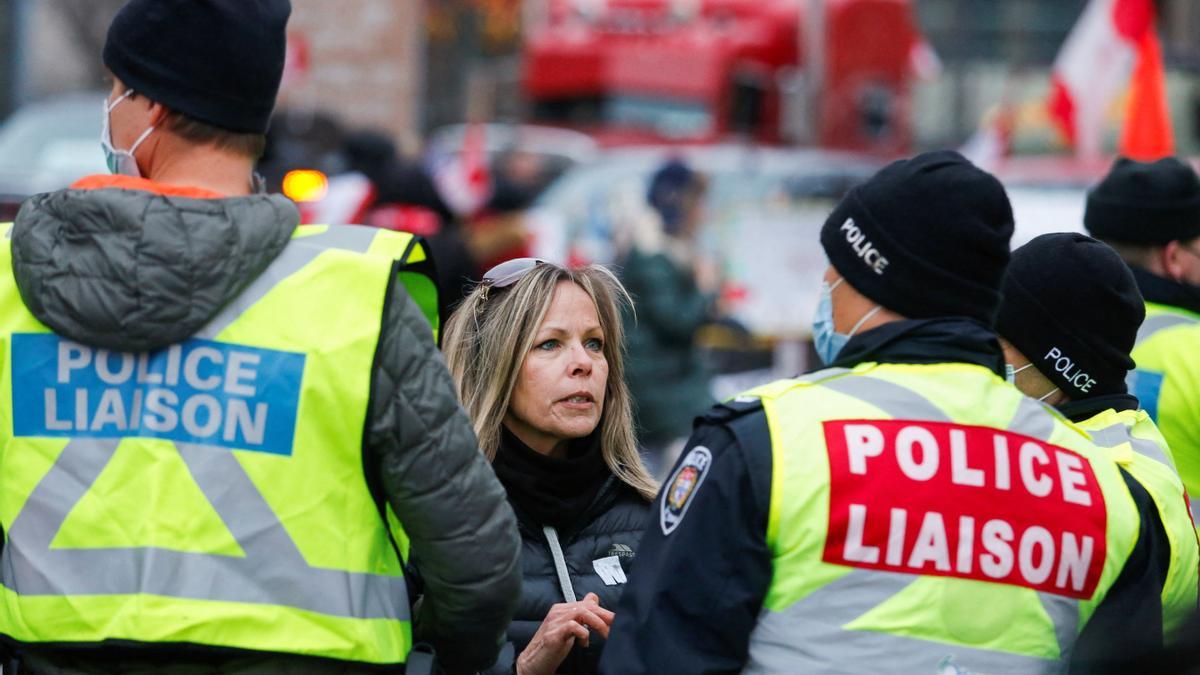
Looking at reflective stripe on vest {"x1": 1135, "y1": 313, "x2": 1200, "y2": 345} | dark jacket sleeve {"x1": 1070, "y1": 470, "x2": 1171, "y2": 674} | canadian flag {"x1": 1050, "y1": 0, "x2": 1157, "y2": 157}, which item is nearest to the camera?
dark jacket sleeve {"x1": 1070, "y1": 470, "x2": 1171, "y2": 674}

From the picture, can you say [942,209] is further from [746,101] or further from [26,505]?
[746,101]

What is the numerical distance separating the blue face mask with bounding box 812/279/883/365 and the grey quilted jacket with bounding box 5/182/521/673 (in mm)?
717

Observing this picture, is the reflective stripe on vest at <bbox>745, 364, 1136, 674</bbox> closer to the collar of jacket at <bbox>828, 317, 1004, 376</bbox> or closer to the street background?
the collar of jacket at <bbox>828, 317, 1004, 376</bbox>

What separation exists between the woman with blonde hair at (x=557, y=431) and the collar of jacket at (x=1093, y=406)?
988 mm

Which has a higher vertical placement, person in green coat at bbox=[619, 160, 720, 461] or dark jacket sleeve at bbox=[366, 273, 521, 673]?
→ dark jacket sleeve at bbox=[366, 273, 521, 673]

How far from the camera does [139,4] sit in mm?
3311

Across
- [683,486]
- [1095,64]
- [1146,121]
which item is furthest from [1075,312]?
[1095,64]

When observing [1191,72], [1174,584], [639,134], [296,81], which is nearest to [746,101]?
[639,134]

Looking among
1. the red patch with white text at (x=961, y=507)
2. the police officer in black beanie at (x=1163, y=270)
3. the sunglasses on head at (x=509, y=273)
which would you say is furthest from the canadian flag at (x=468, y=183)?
the red patch with white text at (x=961, y=507)

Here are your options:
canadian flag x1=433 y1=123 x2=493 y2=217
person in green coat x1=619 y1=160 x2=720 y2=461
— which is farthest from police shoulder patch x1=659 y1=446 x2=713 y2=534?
canadian flag x1=433 y1=123 x2=493 y2=217

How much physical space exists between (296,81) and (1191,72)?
10553mm

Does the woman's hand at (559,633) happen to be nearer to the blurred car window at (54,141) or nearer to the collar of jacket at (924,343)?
the collar of jacket at (924,343)

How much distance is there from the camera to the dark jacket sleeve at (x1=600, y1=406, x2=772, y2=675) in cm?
321

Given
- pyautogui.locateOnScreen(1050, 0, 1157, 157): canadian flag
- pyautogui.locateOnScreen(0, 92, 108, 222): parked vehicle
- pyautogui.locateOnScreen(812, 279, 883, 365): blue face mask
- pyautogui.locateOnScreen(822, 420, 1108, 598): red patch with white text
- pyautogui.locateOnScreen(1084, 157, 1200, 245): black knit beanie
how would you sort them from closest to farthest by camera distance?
1. pyautogui.locateOnScreen(822, 420, 1108, 598): red patch with white text
2. pyautogui.locateOnScreen(812, 279, 883, 365): blue face mask
3. pyautogui.locateOnScreen(1084, 157, 1200, 245): black knit beanie
4. pyautogui.locateOnScreen(1050, 0, 1157, 157): canadian flag
5. pyautogui.locateOnScreen(0, 92, 108, 222): parked vehicle
